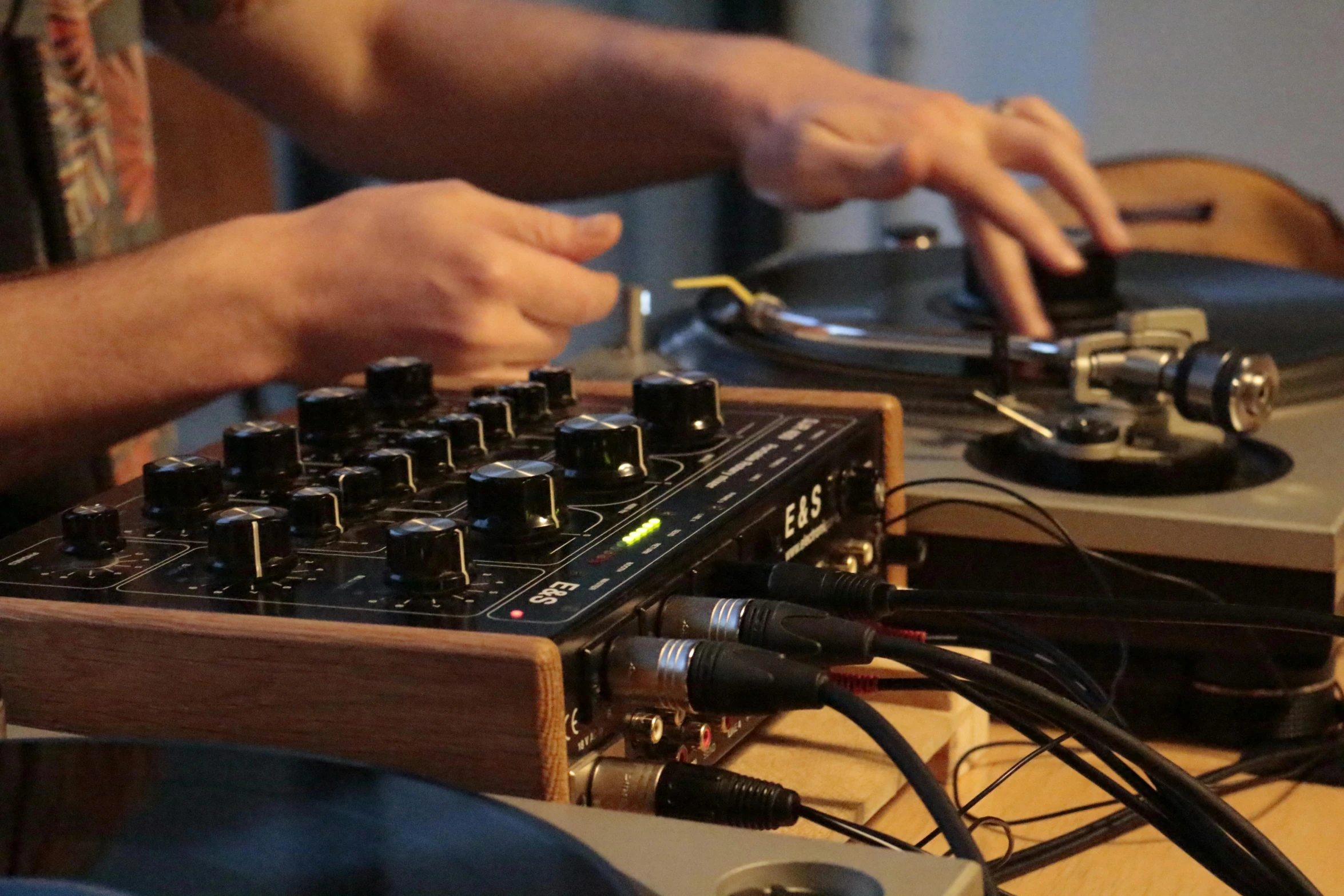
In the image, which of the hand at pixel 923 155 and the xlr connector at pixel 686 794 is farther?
the hand at pixel 923 155

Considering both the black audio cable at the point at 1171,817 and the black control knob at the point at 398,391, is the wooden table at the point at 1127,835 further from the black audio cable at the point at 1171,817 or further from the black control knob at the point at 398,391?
the black control knob at the point at 398,391

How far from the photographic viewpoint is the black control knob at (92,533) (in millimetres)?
564

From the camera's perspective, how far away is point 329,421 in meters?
0.70

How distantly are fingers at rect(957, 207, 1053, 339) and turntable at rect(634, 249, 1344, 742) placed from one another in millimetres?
24

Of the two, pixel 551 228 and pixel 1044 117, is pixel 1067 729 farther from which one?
pixel 1044 117

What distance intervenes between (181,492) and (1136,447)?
476mm

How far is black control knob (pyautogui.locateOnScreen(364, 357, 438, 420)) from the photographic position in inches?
29.6

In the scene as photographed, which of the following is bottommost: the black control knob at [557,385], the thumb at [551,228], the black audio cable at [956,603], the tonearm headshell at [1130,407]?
the black audio cable at [956,603]

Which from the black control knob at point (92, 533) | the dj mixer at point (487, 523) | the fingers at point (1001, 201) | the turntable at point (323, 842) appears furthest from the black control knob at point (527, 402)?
the fingers at point (1001, 201)

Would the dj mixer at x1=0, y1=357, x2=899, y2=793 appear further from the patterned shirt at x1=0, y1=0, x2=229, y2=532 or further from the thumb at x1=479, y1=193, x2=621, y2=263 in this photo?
the patterned shirt at x1=0, y1=0, x2=229, y2=532

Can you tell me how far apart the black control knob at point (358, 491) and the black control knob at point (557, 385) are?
0.17 metres

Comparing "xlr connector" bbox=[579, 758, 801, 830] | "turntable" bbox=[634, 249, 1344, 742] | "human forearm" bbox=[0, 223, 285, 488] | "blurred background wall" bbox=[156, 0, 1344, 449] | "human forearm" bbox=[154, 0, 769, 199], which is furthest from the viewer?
"blurred background wall" bbox=[156, 0, 1344, 449]

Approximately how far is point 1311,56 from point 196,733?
2614 millimetres

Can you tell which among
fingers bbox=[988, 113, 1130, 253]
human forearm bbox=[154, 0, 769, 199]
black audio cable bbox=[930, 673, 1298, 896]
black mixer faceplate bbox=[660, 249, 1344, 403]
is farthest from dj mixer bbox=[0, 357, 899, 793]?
human forearm bbox=[154, 0, 769, 199]
